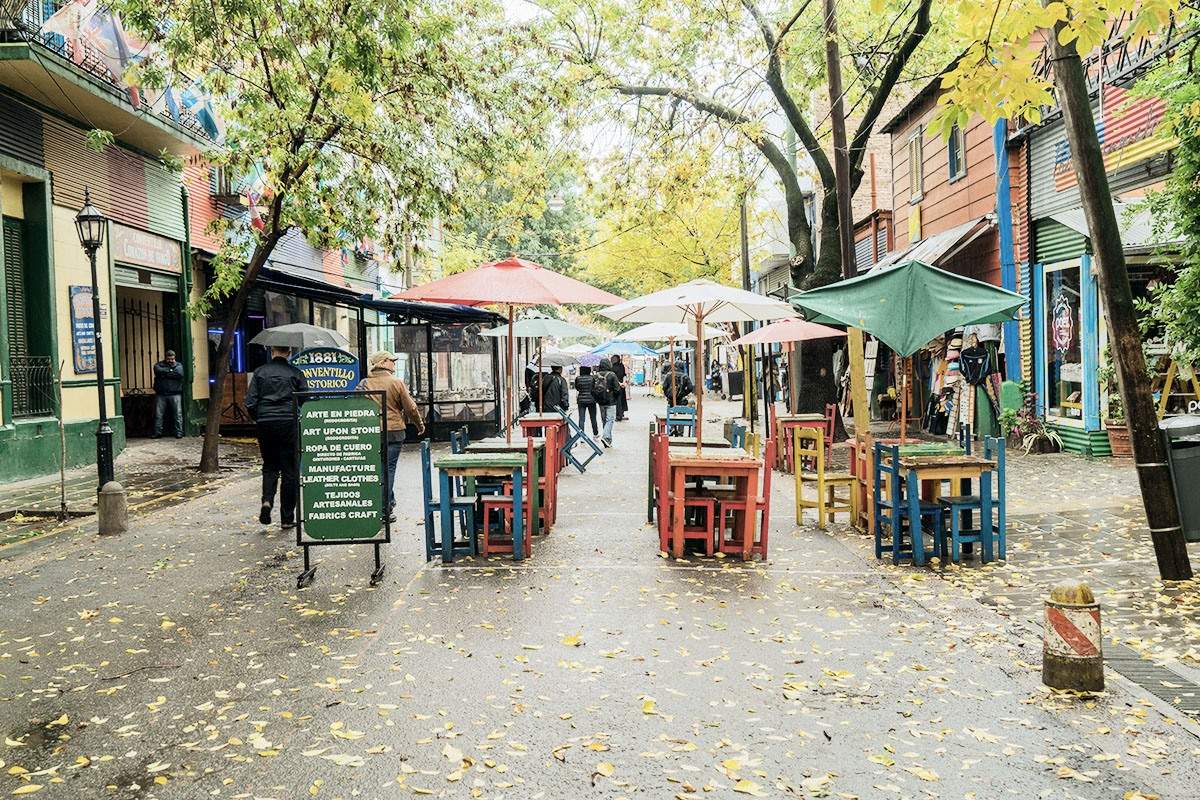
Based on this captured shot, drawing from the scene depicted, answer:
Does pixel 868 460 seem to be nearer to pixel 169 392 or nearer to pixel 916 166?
pixel 169 392

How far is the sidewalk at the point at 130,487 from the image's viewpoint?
10539 mm

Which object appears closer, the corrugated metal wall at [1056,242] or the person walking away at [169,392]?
the corrugated metal wall at [1056,242]

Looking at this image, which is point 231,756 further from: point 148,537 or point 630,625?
point 148,537

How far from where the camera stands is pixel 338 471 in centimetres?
777

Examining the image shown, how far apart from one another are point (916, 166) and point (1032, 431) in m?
8.94

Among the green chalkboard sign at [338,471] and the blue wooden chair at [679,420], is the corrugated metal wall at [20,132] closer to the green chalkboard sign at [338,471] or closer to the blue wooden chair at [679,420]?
the green chalkboard sign at [338,471]

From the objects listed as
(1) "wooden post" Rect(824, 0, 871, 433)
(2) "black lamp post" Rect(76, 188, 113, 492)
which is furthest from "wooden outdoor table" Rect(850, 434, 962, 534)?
(2) "black lamp post" Rect(76, 188, 113, 492)

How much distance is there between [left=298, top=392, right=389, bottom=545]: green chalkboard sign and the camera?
7.74 metres

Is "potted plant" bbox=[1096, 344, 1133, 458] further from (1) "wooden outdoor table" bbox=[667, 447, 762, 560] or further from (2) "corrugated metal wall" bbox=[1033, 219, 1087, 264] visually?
(1) "wooden outdoor table" bbox=[667, 447, 762, 560]

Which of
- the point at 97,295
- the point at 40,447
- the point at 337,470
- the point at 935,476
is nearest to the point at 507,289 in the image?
the point at 337,470

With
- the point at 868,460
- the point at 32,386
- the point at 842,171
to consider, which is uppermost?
the point at 842,171

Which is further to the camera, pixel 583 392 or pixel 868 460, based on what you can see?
pixel 583 392

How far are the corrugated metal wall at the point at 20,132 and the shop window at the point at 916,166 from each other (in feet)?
56.9

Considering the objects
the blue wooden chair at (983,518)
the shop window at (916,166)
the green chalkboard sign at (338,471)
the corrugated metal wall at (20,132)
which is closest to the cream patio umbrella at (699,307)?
the blue wooden chair at (983,518)
